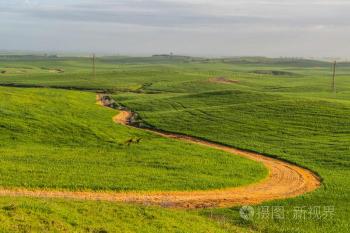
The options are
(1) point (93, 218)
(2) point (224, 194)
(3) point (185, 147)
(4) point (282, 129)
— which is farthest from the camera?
(4) point (282, 129)

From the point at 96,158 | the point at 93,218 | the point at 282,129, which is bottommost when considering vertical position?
the point at 96,158

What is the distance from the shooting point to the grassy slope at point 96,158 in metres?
32.8

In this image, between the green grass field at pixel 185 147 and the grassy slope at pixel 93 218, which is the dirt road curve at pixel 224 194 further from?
the grassy slope at pixel 93 218

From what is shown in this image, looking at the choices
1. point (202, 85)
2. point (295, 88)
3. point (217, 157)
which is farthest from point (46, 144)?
point (295, 88)

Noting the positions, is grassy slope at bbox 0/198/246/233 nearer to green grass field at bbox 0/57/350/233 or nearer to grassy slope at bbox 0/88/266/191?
green grass field at bbox 0/57/350/233

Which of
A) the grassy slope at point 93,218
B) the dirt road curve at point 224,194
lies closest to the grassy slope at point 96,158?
the dirt road curve at point 224,194

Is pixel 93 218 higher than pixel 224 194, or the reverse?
pixel 93 218

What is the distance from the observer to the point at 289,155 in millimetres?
44562

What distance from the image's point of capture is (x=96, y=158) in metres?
40.8

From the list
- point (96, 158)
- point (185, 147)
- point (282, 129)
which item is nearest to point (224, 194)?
point (96, 158)

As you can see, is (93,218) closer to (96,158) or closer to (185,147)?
(96,158)

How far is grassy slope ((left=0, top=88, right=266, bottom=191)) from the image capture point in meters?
32.8

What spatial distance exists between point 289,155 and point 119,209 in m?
24.1

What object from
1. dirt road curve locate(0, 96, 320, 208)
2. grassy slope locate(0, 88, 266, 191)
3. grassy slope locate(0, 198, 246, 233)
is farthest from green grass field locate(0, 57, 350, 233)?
dirt road curve locate(0, 96, 320, 208)
